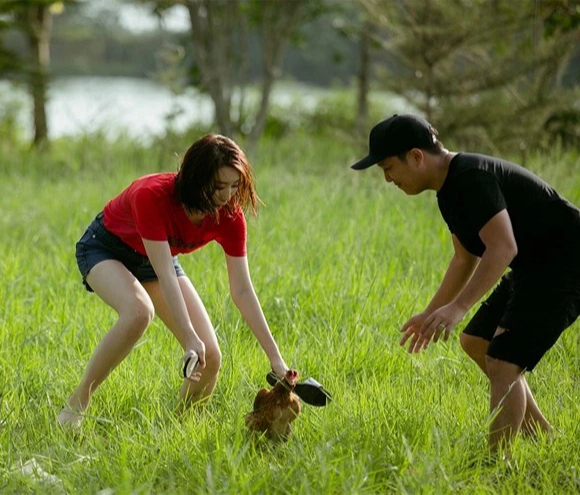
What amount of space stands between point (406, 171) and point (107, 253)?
4.21 feet

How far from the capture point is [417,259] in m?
6.45

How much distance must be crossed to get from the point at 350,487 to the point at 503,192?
121cm

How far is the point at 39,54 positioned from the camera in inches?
546

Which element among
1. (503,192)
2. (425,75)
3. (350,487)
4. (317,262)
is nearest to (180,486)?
(350,487)

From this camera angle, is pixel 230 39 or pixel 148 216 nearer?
pixel 148 216

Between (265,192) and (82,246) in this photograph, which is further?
(265,192)

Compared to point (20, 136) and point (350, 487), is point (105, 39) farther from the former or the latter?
point (350, 487)

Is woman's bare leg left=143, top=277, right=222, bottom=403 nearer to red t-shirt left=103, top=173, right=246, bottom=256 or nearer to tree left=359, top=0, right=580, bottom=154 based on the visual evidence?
red t-shirt left=103, top=173, right=246, bottom=256

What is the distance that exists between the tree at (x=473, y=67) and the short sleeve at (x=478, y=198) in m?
6.87

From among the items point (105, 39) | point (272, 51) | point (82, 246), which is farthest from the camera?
point (105, 39)

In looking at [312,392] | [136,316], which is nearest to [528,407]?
[312,392]

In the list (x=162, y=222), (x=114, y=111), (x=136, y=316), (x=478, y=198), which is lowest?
(x=114, y=111)

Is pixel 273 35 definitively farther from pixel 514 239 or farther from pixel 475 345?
pixel 514 239

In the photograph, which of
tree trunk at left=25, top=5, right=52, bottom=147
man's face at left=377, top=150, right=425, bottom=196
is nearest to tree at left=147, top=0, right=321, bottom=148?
tree trunk at left=25, top=5, right=52, bottom=147
